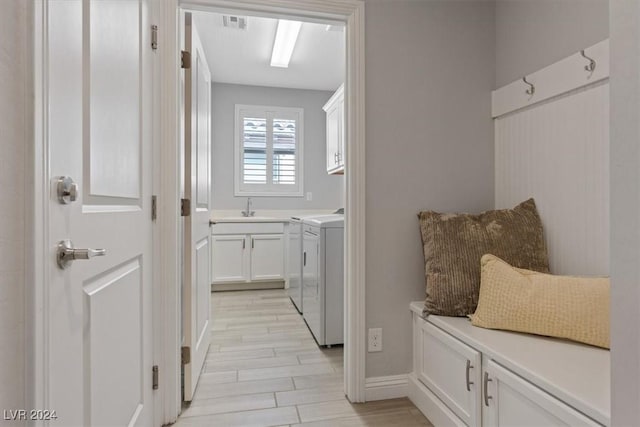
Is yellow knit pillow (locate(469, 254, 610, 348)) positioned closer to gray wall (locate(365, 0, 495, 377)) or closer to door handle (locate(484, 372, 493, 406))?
door handle (locate(484, 372, 493, 406))

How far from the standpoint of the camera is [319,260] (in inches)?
98.3

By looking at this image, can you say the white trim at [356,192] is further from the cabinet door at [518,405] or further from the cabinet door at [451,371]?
the cabinet door at [518,405]

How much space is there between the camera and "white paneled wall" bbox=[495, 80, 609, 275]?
1441mm

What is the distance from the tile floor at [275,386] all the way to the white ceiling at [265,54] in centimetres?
234

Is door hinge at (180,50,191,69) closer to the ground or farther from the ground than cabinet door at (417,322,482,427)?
farther from the ground

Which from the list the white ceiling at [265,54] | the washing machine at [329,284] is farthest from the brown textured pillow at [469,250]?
the white ceiling at [265,54]

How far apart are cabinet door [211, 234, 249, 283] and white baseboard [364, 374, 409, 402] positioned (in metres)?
2.53

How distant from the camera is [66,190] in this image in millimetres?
763

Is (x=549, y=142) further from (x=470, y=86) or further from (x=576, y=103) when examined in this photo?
(x=470, y=86)

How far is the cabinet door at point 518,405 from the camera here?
979mm

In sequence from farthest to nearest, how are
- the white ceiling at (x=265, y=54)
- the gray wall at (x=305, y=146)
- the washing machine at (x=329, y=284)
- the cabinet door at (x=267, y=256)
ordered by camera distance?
the gray wall at (x=305, y=146) < the cabinet door at (x=267, y=256) < the white ceiling at (x=265, y=54) < the washing machine at (x=329, y=284)

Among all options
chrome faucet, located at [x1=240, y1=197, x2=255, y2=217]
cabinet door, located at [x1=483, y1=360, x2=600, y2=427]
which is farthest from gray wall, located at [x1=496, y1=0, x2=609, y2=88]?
chrome faucet, located at [x1=240, y1=197, x2=255, y2=217]

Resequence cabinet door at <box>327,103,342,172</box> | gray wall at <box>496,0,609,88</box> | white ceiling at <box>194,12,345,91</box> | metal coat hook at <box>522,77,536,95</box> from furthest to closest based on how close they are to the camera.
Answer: cabinet door at <box>327,103,342,172</box> < white ceiling at <box>194,12,345,91</box> < metal coat hook at <box>522,77,536,95</box> < gray wall at <box>496,0,609,88</box>

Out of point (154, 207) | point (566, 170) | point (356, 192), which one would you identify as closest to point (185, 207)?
point (154, 207)
